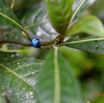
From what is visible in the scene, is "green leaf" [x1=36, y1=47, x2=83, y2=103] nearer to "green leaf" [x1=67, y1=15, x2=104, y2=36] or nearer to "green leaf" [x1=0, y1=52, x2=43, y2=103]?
"green leaf" [x1=0, y1=52, x2=43, y2=103]

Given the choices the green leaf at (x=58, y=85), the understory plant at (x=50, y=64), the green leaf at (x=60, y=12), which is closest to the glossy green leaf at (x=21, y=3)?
the understory plant at (x=50, y=64)

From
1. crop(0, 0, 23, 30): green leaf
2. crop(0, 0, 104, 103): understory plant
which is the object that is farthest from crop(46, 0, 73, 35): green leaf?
crop(0, 0, 23, 30): green leaf

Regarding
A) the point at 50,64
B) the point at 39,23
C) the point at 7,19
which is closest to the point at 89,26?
the point at 39,23

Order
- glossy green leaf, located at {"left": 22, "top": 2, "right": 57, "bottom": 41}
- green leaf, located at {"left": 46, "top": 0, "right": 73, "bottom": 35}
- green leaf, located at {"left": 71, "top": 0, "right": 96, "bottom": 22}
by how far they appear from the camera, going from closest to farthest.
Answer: green leaf, located at {"left": 46, "top": 0, "right": 73, "bottom": 35} → green leaf, located at {"left": 71, "top": 0, "right": 96, "bottom": 22} → glossy green leaf, located at {"left": 22, "top": 2, "right": 57, "bottom": 41}

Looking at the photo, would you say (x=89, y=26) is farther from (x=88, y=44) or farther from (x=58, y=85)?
(x=58, y=85)

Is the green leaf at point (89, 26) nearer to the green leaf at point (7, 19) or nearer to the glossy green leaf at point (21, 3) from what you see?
the glossy green leaf at point (21, 3)
